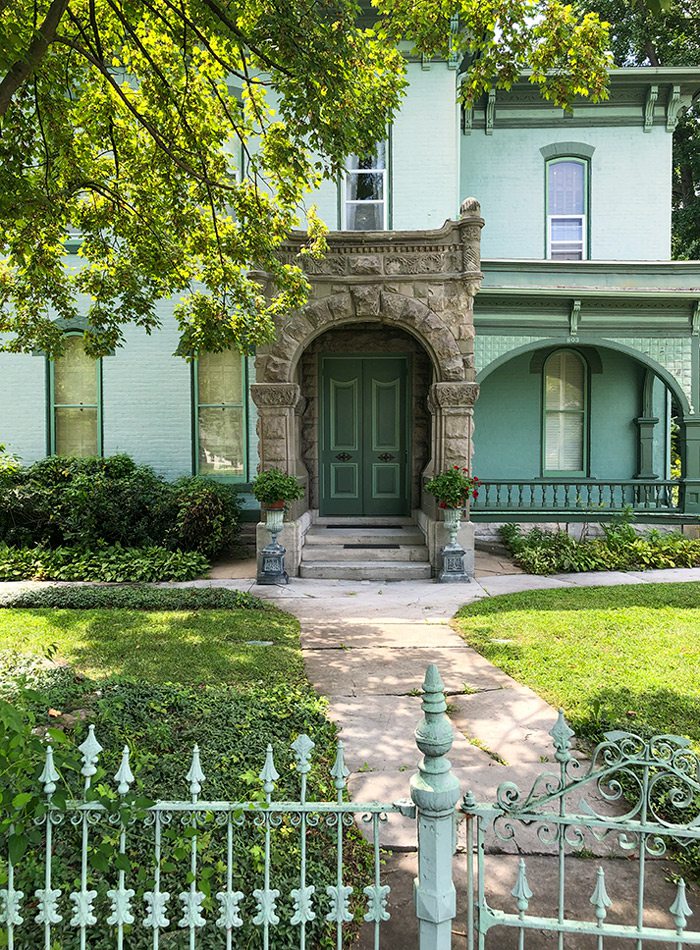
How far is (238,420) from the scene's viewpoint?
41.6ft

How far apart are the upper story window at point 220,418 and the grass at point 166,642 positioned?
518 centimetres

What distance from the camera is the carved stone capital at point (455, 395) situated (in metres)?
10.1

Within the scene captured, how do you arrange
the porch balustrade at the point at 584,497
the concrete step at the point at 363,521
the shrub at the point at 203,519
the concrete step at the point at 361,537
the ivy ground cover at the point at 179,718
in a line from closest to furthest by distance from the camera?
the ivy ground cover at the point at 179,718 < the shrub at the point at 203,519 < the concrete step at the point at 361,537 < the concrete step at the point at 363,521 < the porch balustrade at the point at 584,497

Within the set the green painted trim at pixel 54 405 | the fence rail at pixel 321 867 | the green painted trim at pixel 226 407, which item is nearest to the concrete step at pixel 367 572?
the green painted trim at pixel 226 407

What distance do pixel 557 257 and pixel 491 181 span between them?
217 centimetres

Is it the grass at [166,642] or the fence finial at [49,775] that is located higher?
the fence finial at [49,775]

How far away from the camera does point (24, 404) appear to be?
499 inches

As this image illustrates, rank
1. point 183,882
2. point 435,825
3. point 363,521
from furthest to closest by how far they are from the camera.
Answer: point 363,521 → point 183,882 → point 435,825

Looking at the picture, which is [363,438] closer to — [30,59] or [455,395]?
[455,395]

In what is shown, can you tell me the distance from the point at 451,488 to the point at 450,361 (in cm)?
209

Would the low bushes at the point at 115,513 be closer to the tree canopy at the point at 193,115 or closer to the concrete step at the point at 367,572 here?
the concrete step at the point at 367,572

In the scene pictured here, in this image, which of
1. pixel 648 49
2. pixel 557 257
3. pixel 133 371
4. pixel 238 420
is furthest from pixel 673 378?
pixel 648 49

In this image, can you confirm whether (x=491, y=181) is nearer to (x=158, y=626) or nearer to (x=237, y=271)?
(x=237, y=271)

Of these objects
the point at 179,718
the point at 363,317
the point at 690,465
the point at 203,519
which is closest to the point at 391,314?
the point at 363,317
